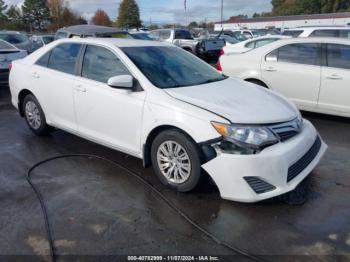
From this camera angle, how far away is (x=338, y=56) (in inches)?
250

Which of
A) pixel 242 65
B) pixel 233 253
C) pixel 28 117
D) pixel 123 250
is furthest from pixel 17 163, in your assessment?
pixel 242 65

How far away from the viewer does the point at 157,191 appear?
400 cm

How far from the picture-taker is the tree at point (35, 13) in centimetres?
7706

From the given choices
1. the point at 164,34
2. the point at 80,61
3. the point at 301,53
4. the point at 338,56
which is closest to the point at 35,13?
the point at 164,34

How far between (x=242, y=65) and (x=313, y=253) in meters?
5.02

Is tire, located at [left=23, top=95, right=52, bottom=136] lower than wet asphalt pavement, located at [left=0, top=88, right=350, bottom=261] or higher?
higher

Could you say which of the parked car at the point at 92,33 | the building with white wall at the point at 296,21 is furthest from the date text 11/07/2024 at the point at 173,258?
the building with white wall at the point at 296,21

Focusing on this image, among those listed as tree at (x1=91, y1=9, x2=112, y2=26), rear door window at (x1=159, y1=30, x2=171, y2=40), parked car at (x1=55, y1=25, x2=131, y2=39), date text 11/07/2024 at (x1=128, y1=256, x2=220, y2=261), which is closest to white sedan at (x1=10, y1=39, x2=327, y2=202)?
date text 11/07/2024 at (x1=128, y1=256, x2=220, y2=261)

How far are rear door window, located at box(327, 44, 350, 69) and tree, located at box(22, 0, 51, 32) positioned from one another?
79.4 meters

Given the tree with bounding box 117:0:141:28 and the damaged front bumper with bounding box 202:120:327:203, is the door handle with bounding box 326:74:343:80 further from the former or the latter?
the tree with bounding box 117:0:141:28

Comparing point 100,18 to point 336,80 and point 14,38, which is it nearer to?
point 14,38

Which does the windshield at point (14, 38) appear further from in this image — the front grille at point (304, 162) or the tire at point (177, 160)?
the front grille at point (304, 162)

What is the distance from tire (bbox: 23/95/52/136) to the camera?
5.62 meters

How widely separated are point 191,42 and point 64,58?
15.0 metres
